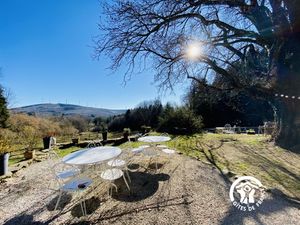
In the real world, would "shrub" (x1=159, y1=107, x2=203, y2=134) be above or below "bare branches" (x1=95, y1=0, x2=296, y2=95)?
below

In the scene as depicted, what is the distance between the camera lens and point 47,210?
3.75 metres

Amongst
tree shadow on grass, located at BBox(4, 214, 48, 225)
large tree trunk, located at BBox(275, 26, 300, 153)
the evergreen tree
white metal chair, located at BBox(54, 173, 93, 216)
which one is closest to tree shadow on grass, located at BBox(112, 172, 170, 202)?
white metal chair, located at BBox(54, 173, 93, 216)

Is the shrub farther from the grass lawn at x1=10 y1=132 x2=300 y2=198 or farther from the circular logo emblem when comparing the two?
the circular logo emblem

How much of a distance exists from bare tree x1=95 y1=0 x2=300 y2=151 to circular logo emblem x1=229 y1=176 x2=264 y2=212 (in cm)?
500

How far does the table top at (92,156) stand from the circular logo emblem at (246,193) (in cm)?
220

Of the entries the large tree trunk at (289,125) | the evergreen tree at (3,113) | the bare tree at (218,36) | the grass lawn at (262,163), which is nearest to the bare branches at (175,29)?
the bare tree at (218,36)

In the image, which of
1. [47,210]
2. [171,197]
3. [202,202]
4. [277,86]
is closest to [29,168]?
[47,210]

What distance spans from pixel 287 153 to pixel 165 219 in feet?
20.3

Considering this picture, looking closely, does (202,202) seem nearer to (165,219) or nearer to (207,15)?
(165,219)

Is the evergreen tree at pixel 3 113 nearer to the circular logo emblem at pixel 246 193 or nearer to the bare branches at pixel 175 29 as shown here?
the bare branches at pixel 175 29

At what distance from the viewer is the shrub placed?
13.1 metres

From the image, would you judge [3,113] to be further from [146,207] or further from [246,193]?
[246,193]

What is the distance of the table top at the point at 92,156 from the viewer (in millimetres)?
3654

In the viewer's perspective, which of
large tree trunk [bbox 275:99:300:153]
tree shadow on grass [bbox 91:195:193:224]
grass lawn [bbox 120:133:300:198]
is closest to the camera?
tree shadow on grass [bbox 91:195:193:224]
